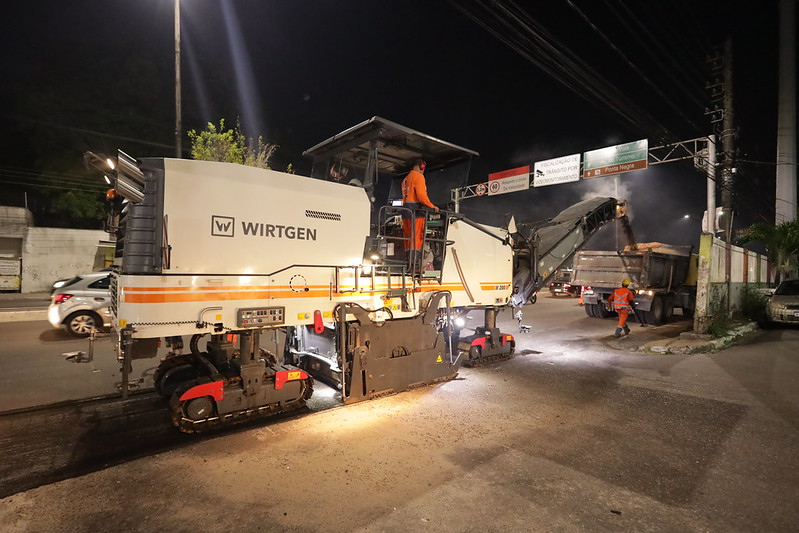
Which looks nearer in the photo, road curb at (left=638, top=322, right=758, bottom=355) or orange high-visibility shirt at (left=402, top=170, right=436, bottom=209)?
orange high-visibility shirt at (left=402, top=170, right=436, bottom=209)

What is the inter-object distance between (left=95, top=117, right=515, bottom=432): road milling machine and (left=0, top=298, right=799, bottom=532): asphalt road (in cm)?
49

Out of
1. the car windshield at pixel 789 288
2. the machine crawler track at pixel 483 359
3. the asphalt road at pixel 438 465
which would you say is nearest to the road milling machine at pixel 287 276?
the asphalt road at pixel 438 465

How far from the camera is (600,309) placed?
1507cm

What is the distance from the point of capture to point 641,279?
532 inches

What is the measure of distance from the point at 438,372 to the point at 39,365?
6.91 m

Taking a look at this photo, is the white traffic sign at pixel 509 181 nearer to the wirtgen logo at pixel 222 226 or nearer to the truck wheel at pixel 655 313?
the truck wheel at pixel 655 313

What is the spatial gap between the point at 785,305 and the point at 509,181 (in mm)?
13179

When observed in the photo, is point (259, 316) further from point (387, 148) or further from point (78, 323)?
point (78, 323)

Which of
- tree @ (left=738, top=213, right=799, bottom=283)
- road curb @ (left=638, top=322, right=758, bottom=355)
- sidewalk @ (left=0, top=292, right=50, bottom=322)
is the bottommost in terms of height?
sidewalk @ (left=0, top=292, right=50, bottom=322)

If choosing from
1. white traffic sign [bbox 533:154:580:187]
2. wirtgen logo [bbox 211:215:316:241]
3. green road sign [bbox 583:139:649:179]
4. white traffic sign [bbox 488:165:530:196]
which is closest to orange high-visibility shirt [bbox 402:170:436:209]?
wirtgen logo [bbox 211:215:316:241]

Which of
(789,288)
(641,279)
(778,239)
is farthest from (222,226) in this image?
(778,239)

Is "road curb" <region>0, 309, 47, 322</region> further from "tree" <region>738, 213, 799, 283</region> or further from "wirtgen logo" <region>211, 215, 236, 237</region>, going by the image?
"tree" <region>738, 213, 799, 283</region>

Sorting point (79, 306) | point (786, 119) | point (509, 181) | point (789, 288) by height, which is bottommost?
point (79, 306)

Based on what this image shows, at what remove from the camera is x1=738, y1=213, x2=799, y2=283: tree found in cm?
1858
